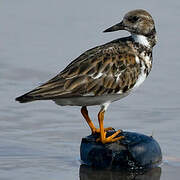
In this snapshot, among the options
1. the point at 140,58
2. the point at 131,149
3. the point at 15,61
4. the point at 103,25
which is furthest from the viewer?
the point at 103,25

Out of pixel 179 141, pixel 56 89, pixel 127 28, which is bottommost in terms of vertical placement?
pixel 179 141

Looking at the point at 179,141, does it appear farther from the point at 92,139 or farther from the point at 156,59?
the point at 156,59

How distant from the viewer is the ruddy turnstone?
9.62m

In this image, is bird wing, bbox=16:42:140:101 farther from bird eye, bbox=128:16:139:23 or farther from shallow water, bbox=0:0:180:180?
shallow water, bbox=0:0:180:180

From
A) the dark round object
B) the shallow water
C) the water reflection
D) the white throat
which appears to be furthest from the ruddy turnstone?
the shallow water

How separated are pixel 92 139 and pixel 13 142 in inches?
46.9

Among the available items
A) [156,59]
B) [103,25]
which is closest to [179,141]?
[156,59]

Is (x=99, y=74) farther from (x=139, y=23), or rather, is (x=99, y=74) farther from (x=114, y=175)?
(x=114, y=175)

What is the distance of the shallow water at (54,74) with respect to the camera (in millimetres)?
9680

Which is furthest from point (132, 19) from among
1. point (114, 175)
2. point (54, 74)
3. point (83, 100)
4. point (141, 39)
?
point (54, 74)

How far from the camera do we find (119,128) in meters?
10.7

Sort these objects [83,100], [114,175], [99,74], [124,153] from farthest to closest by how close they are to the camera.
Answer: [99,74] < [83,100] < [124,153] < [114,175]

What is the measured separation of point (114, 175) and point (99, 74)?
1479mm

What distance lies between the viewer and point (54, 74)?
12883 mm
